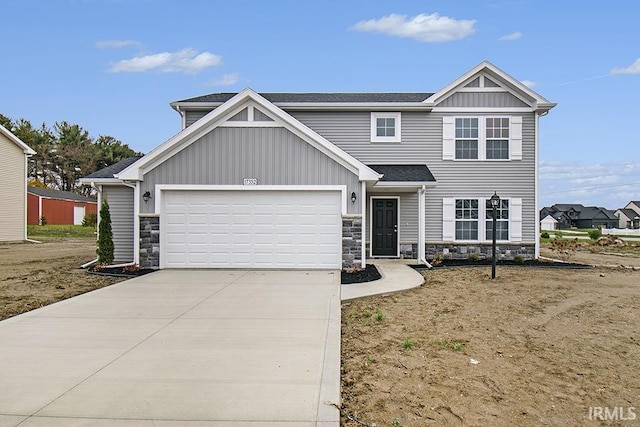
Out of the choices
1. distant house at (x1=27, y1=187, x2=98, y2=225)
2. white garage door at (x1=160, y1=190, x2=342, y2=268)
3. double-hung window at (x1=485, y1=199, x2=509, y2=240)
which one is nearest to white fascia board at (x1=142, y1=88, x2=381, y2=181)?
white garage door at (x1=160, y1=190, x2=342, y2=268)

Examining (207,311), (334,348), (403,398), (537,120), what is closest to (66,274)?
(207,311)

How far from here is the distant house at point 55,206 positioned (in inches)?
1543

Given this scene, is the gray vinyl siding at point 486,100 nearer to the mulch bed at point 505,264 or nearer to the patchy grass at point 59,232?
the mulch bed at point 505,264

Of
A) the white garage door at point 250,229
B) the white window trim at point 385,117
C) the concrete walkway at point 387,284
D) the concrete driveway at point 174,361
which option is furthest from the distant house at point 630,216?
the concrete driveway at point 174,361

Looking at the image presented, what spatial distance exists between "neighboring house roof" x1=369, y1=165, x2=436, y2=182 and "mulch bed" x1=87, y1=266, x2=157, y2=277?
7.46 metres

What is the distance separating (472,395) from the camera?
466 centimetres

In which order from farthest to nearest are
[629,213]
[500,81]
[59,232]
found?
[629,213]
[59,232]
[500,81]

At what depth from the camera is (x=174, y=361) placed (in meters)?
5.50

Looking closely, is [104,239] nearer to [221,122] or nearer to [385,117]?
[221,122]

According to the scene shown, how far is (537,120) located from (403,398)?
568 inches

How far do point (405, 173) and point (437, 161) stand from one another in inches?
71.5

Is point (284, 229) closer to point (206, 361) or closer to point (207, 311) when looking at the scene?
point (207, 311)

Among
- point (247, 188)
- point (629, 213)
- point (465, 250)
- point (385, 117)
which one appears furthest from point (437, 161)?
point (629, 213)

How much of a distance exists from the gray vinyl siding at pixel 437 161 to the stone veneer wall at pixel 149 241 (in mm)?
6256
